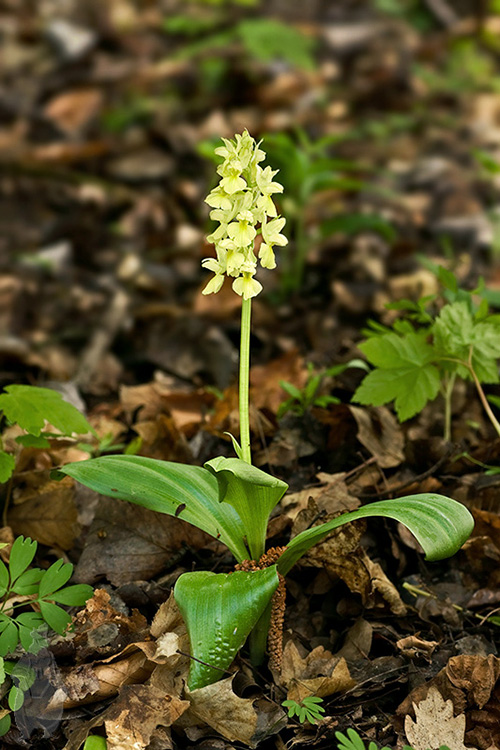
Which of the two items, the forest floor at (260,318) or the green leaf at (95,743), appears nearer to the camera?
the green leaf at (95,743)

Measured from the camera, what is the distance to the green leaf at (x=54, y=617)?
1564 mm

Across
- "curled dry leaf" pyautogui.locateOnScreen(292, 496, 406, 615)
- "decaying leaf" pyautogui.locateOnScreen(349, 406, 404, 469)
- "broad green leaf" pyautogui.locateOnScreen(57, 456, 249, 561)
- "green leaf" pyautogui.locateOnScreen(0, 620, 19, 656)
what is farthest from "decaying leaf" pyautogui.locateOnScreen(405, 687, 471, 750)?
"green leaf" pyautogui.locateOnScreen(0, 620, 19, 656)

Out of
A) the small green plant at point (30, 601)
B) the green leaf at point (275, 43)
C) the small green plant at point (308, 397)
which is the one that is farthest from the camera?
the green leaf at point (275, 43)

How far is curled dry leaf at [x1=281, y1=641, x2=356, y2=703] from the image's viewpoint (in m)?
1.58

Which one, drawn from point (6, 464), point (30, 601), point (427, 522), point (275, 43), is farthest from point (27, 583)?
point (275, 43)

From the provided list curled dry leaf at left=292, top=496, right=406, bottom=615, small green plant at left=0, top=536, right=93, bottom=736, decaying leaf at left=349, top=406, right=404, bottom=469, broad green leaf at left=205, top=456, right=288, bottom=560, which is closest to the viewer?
broad green leaf at left=205, top=456, right=288, bottom=560

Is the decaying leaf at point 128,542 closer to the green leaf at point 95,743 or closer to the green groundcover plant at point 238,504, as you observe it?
the green groundcover plant at point 238,504

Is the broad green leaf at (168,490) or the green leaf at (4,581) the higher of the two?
the broad green leaf at (168,490)

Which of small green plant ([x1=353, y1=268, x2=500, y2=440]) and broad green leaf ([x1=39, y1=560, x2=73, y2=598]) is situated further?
small green plant ([x1=353, y1=268, x2=500, y2=440])

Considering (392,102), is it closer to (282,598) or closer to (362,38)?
(362,38)

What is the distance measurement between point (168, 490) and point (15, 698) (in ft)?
1.76

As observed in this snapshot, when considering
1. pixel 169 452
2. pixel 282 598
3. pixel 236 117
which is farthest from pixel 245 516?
pixel 236 117

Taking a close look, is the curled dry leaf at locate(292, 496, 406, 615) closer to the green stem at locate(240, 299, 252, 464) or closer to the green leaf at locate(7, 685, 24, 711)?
the green stem at locate(240, 299, 252, 464)

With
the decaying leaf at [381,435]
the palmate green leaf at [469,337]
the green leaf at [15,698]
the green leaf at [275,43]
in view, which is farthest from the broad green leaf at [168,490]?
the green leaf at [275,43]
